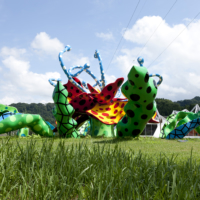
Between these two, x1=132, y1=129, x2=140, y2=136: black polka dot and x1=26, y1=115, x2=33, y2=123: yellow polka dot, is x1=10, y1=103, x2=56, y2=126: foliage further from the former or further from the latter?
x1=132, y1=129, x2=140, y2=136: black polka dot

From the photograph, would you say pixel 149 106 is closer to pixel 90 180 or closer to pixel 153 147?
pixel 153 147

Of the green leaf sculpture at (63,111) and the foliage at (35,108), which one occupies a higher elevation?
the foliage at (35,108)

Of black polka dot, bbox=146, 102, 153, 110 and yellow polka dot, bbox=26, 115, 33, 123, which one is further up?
black polka dot, bbox=146, 102, 153, 110

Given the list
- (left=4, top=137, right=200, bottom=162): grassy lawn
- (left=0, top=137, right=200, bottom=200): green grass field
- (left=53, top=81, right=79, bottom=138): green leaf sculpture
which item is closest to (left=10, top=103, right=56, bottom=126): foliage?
(left=53, top=81, right=79, bottom=138): green leaf sculpture

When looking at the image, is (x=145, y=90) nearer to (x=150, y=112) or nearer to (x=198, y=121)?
(x=150, y=112)

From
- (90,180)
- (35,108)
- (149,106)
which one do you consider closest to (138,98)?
(149,106)

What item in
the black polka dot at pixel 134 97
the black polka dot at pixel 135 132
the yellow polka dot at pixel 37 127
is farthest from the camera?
the yellow polka dot at pixel 37 127

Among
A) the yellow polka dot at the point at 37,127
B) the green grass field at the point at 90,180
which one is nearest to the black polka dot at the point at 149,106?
the yellow polka dot at the point at 37,127

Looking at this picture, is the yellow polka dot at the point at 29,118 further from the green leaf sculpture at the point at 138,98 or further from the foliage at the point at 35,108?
the foliage at the point at 35,108

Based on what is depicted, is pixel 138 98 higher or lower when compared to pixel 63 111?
higher

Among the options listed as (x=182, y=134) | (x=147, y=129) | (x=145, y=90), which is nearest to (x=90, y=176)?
(x=145, y=90)

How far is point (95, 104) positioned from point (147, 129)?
1519cm

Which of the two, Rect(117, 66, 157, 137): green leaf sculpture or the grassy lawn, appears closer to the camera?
the grassy lawn

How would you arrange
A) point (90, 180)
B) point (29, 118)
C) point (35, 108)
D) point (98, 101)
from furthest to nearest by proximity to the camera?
point (35, 108) → point (98, 101) → point (29, 118) → point (90, 180)
